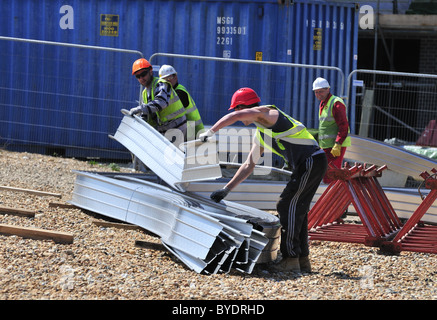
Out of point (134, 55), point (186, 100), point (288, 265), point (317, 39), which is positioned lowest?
point (288, 265)

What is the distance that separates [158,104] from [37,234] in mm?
2387

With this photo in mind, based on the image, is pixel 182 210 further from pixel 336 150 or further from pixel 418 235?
pixel 336 150

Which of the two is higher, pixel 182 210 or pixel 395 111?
pixel 395 111

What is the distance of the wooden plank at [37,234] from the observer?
640 centimetres

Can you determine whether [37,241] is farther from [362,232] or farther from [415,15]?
[415,15]

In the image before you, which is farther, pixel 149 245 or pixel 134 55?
pixel 134 55

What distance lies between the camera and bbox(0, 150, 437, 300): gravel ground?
5.21 metres

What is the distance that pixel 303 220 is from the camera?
660cm

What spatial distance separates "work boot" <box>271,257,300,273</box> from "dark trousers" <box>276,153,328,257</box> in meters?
0.05

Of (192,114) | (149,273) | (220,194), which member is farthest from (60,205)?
(149,273)

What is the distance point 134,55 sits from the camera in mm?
12617

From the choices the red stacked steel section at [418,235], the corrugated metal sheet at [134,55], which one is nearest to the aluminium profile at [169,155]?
the red stacked steel section at [418,235]

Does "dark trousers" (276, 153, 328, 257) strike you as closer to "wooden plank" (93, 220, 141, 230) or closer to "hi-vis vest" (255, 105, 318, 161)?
"hi-vis vest" (255, 105, 318, 161)
